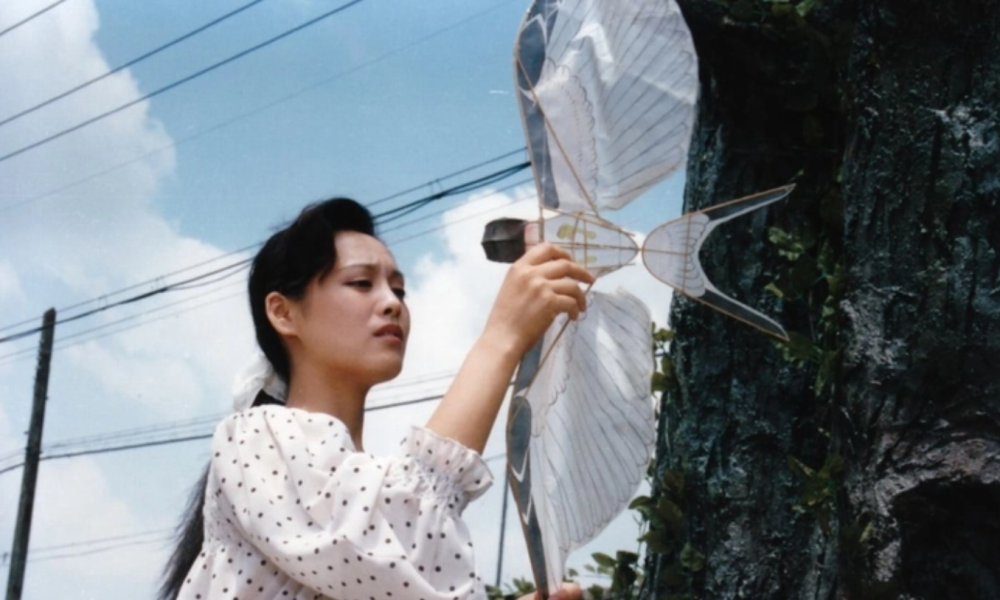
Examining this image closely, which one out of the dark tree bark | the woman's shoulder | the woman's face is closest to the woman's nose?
the woman's face

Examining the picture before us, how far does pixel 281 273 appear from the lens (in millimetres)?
1344

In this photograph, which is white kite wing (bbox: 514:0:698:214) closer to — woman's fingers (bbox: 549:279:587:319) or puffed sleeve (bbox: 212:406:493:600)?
woman's fingers (bbox: 549:279:587:319)

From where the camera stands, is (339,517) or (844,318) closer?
(339,517)

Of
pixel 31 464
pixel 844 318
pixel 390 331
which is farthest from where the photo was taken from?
pixel 31 464

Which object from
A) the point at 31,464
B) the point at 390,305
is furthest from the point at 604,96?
the point at 31,464

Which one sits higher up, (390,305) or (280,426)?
(390,305)

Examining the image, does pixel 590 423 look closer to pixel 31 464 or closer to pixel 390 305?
pixel 390 305

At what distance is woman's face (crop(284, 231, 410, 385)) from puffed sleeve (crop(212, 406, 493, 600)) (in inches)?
4.3

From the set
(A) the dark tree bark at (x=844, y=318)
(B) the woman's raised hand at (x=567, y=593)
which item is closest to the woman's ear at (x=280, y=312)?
(B) the woman's raised hand at (x=567, y=593)

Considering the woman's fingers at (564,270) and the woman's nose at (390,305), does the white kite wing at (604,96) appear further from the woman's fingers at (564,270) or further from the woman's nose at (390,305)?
the woman's nose at (390,305)

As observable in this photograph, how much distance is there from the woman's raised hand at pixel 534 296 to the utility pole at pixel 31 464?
19.7 feet

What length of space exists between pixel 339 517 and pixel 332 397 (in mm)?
195

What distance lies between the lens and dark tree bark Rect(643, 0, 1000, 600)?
52.9 inches

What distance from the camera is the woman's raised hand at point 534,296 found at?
114 cm
